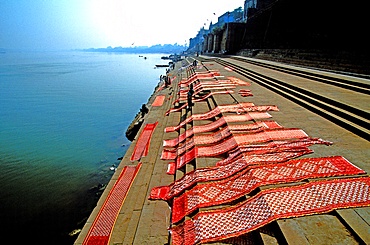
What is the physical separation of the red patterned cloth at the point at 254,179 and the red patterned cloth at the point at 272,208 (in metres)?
0.24

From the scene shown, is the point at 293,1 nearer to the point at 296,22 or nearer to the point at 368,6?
the point at 296,22

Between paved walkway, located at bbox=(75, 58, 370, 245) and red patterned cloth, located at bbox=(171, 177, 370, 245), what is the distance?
101mm

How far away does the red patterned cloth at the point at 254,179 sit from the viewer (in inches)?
146

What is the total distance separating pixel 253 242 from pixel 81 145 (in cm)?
1459

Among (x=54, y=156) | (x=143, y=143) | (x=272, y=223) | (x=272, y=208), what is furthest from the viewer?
(x=54, y=156)

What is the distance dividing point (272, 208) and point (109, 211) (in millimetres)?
3394

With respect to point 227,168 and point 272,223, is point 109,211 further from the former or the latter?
point 272,223

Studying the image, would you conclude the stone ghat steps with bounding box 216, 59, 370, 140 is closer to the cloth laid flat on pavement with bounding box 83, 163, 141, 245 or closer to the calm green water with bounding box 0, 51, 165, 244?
the cloth laid flat on pavement with bounding box 83, 163, 141, 245

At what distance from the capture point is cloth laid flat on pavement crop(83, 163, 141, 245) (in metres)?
4.26

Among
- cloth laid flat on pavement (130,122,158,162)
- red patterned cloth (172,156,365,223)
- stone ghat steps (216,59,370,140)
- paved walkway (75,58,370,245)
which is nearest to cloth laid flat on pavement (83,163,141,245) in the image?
paved walkway (75,58,370,245)

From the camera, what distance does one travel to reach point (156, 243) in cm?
378

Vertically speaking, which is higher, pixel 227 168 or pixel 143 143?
pixel 227 168

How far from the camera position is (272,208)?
3.10m

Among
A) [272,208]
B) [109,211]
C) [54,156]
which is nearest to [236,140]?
[272,208]
